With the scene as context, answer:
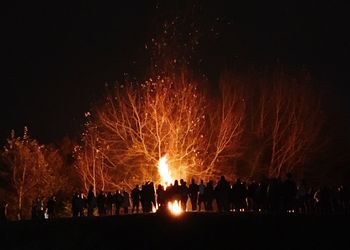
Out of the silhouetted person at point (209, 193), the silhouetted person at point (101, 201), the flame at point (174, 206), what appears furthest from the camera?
the silhouetted person at point (101, 201)

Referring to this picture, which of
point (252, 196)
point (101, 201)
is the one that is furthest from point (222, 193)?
point (101, 201)

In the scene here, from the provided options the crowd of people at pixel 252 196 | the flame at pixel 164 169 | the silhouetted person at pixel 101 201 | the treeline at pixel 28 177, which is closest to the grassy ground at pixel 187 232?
the crowd of people at pixel 252 196

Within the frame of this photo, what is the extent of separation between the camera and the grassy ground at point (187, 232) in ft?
95.1

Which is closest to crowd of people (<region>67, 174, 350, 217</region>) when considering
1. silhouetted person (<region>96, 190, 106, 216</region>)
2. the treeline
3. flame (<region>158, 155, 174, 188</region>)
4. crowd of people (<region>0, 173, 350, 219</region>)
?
crowd of people (<region>0, 173, 350, 219</region>)

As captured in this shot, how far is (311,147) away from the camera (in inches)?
2347

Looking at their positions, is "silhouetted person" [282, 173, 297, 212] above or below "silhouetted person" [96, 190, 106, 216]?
below

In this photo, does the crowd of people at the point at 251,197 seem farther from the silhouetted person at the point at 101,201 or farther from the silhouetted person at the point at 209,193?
the silhouetted person at the point at 101,201

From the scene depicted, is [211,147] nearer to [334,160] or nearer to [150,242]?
[334,160]

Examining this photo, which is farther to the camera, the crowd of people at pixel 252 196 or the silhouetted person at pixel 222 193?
the silhouetted person at pixel 222 193

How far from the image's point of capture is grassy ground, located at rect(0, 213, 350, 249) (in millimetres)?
29000

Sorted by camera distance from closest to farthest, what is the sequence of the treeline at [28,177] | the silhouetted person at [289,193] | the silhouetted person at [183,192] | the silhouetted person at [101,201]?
the silhouetted person at [289,193] → the silhouetted person at [183,192] → the silhouetted person at [101,201] → the treeline at [28,177]

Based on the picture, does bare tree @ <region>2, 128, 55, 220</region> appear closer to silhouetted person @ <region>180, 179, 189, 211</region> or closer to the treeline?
the treeline

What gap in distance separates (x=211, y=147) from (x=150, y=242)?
2612 cm

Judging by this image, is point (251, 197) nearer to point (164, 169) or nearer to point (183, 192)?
point (183, 192)
